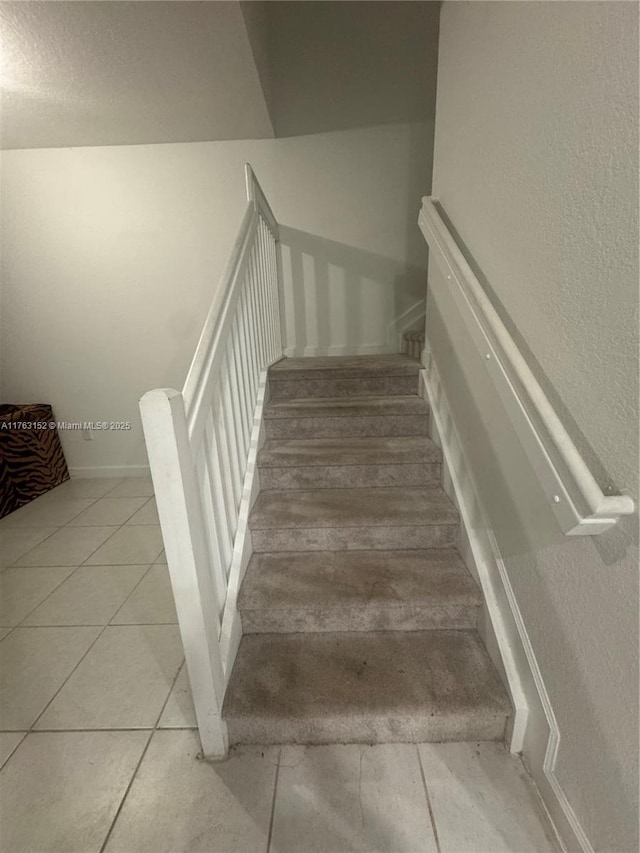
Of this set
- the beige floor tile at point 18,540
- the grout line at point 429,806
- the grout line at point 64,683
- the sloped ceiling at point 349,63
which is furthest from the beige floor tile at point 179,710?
the sloped ceiling at point 349,63

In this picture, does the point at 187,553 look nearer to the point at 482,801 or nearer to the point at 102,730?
the point at 102,730

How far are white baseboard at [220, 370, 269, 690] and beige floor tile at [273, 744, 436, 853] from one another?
1.12 ft

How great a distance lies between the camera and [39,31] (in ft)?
5.19

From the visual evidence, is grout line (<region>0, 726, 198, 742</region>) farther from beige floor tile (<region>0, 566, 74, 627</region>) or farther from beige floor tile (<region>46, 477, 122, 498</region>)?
beige floor tile (<region>46, 477, 122, 498</region>)

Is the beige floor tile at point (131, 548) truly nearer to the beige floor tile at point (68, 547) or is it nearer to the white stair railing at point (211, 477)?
the beige floor tile at point (68, 547)

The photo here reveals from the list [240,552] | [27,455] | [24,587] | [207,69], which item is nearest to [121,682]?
[240,552]

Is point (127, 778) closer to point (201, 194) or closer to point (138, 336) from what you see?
point (138, 336)

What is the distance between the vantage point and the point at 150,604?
5.56 feet

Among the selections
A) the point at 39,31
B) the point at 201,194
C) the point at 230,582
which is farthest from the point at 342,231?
the point at 230,582

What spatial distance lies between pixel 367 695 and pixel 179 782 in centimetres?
60

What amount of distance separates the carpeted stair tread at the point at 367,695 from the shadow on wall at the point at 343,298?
2286 millimetres

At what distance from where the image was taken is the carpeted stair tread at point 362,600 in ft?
4.06

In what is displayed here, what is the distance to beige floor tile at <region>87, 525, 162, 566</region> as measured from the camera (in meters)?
2.05

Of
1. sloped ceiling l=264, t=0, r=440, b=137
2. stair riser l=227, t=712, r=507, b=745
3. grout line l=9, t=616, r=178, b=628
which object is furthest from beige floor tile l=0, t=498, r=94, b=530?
sloped ceiling l=264, t=0, r=440, b=137
